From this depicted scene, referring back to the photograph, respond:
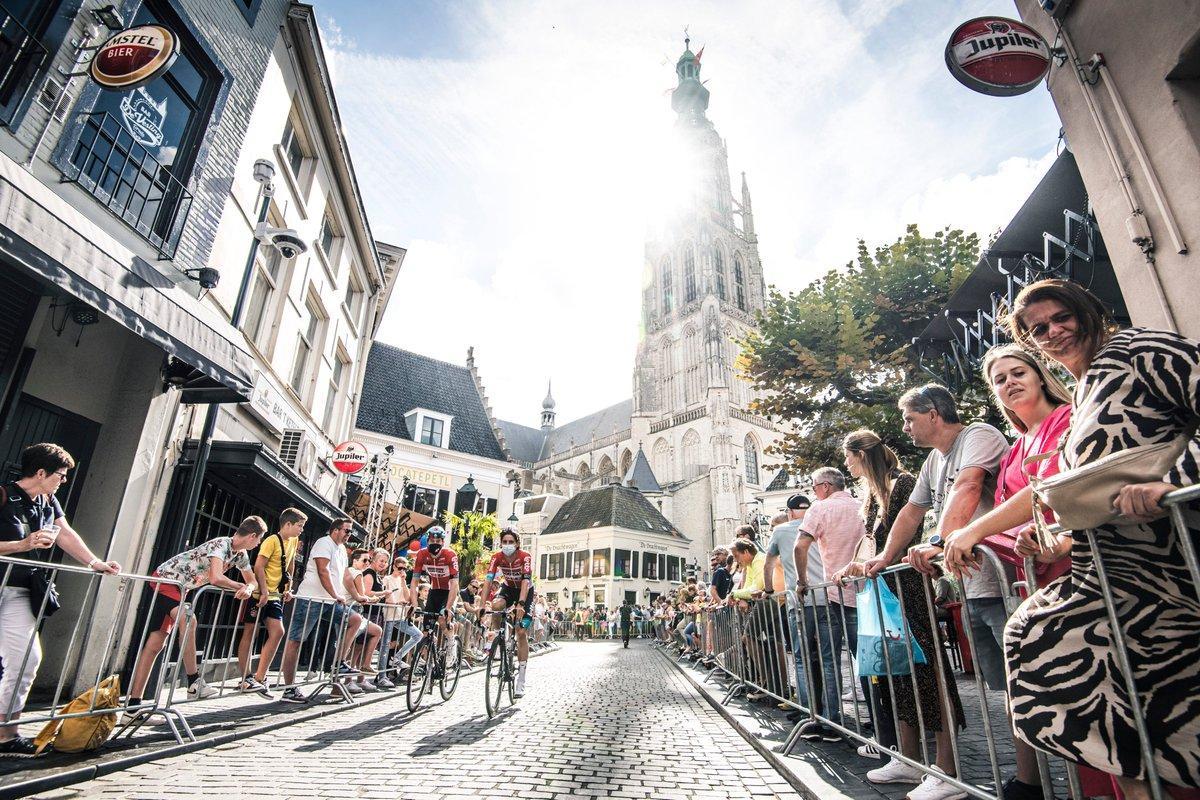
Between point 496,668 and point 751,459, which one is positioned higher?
point 751,459

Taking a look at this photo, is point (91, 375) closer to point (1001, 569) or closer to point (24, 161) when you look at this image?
point (24, 161)

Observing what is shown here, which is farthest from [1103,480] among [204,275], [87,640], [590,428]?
[590,428]

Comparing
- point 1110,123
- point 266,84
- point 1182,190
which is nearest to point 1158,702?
point 1182,190

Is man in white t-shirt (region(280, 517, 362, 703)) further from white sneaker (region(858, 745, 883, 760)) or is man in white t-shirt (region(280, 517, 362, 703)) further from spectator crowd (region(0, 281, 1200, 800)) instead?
white sneaker (region(858, 745, 883, 760))

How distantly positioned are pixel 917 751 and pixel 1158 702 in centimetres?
231

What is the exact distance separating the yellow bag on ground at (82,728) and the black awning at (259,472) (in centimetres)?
401

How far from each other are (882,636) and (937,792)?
0.72 metres

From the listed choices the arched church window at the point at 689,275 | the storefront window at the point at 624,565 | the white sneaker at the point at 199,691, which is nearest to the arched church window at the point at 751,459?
the arched church window at the point at 689,275

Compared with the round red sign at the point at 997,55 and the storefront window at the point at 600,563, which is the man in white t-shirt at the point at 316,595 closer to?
the round red sign at the point at 997,55

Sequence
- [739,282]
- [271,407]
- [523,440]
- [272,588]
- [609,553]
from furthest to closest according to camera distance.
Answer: [523,440]
[739,282]
[609,553]
[271,407]
[272,588]

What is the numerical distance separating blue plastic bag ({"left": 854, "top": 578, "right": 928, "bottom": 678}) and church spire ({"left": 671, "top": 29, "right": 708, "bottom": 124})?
74128mm

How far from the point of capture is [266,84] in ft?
29.5

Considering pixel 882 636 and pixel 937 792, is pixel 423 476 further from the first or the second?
pixel 937 792

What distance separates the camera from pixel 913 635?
3305mm
